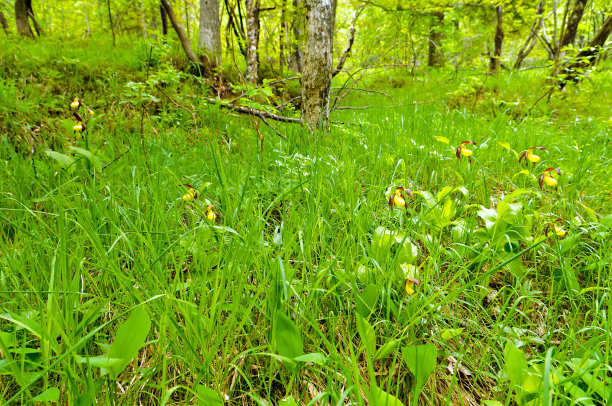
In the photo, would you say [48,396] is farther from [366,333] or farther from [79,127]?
[79,127]

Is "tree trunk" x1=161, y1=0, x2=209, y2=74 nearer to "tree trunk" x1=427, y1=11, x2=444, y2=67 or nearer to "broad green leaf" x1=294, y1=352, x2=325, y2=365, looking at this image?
"broad green leaf" x1=294, y1=352, x2=325, y2=365

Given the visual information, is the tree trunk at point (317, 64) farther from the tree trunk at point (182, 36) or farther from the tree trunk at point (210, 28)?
the tree trunk at point (210, 28)

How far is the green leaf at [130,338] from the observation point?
81 centimetres

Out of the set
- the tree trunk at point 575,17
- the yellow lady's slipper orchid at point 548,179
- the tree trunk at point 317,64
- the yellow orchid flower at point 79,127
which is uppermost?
the tree trunk at point 575,17

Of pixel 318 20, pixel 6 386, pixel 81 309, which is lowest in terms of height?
pixel 6 386

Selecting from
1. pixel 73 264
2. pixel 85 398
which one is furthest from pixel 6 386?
pixel 73 264

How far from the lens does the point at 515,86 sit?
17.7 ft

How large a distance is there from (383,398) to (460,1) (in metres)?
9.82

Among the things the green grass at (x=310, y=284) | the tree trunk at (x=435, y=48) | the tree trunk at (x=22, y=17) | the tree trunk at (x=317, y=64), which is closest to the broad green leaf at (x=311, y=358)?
the green grass at (x=310, y=284)

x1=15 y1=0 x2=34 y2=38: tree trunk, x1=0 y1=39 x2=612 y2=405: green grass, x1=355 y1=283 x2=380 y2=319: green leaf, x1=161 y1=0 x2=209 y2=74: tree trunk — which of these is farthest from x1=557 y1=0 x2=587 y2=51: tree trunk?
x1=15 y1=0 x2=34 y2=38: tree trunk

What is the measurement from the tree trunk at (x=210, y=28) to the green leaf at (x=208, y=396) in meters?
5.55

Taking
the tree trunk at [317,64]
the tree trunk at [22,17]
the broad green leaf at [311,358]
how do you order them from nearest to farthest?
the broad green leaf at [311,358], the tree trunk at [317,64], the tree trunk at [22,17]

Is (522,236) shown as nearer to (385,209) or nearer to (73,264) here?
(385,209)

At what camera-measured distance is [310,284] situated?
1133 mm
